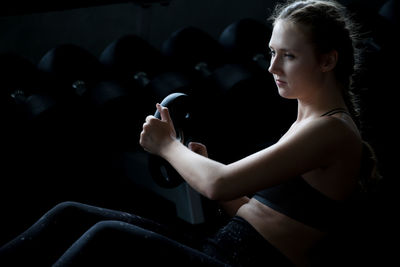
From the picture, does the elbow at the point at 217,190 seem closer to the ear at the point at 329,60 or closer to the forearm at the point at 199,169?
the forearm at the point at 199,169

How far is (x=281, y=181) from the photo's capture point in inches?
40.4

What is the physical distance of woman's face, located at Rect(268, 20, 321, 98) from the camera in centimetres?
108

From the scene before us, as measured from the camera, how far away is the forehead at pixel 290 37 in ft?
3.52

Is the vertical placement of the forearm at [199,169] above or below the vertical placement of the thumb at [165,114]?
below

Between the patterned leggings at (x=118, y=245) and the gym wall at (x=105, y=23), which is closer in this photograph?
the patterned leggings at (x=118, y=245)

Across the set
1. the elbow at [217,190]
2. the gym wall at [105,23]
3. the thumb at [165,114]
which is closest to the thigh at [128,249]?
the elbow at [217,190]

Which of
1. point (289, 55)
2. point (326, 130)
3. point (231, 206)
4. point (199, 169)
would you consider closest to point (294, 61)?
point (289, 55)

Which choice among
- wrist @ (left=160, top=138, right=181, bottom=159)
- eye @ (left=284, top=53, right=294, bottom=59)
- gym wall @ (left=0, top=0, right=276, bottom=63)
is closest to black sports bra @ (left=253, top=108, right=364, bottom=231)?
eye @ (left=284, top=53, right=294, bottom=59)

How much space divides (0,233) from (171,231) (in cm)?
98

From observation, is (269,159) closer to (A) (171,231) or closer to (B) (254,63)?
(A) (171,231)

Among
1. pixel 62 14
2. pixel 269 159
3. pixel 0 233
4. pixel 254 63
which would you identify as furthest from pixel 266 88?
pixel 269 159

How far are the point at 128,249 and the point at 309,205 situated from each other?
13.9 inches

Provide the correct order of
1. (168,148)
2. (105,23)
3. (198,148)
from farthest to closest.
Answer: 1. (105,23)
2. (198,148)
3. (168,148)

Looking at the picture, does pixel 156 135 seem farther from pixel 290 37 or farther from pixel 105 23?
pixel 105 23
